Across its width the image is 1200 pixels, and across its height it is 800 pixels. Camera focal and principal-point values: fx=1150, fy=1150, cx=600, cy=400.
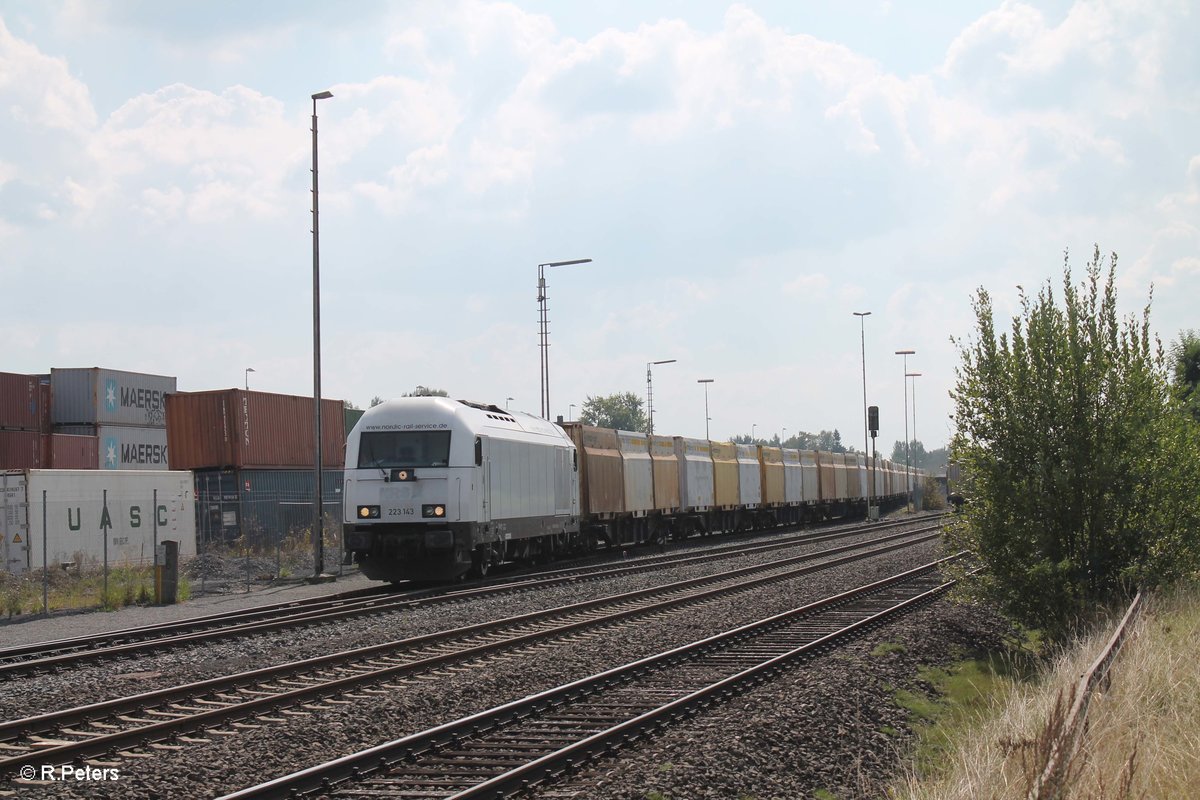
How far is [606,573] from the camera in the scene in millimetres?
22672

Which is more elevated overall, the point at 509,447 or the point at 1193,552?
the point at 509,447

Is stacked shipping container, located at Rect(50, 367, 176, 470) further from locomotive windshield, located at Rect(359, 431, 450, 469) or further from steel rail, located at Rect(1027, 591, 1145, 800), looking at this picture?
steel rail, located at Rect(1027, 591, 1145, 800)

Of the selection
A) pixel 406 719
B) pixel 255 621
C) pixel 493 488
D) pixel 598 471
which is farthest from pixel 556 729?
pixel 598 471

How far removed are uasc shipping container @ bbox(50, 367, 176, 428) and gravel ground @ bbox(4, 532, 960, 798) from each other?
34927 mm

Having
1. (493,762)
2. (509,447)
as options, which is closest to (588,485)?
(509,447)

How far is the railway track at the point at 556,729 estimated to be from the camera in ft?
23.7

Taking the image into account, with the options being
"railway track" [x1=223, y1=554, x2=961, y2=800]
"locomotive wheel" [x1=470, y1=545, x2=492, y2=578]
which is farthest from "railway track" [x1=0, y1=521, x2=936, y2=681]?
"railway track" [x1=223, y1=554, x2=961, y2=800]

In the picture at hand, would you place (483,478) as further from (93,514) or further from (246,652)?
(93,514)

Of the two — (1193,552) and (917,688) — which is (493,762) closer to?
(917,688)

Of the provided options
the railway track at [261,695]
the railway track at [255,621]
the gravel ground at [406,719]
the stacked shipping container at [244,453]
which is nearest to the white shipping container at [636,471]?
the railway track at [255,621]

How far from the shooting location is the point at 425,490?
20.4 meters

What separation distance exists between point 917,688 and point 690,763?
4.05 meters

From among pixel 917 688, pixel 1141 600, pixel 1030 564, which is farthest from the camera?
pixel 1030 564

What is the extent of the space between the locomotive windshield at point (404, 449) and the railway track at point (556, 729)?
8.25 metres
